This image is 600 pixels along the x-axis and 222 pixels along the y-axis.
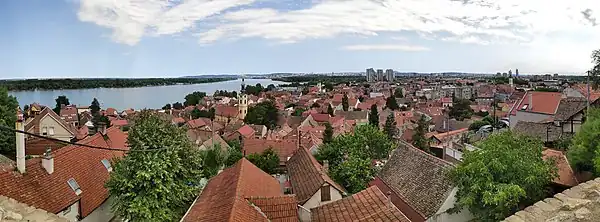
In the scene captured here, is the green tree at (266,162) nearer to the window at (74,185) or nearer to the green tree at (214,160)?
the green tree at (214,160)

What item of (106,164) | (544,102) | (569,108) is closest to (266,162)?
(106,164)

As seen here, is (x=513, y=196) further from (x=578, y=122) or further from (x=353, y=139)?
(x=578, y=122)

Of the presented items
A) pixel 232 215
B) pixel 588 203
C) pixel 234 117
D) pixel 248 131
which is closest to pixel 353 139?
pixel 232 215

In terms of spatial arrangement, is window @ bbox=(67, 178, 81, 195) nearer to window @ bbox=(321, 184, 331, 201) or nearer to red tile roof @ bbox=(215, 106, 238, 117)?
window @ bbox=(321, 184, 331, 201)

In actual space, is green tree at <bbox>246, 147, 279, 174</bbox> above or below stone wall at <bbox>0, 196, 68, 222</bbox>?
below

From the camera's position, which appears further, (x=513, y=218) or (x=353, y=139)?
(x=353, y=139)

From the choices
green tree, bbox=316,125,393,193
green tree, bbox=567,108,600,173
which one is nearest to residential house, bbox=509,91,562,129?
green tree, bbox=316,125,393,193

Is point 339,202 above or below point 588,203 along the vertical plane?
below
